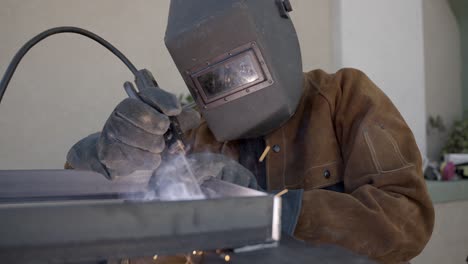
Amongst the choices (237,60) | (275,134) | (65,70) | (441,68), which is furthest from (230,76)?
(441,68)

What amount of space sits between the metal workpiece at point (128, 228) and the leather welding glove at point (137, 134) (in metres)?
0.31

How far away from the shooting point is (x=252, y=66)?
1.06 metres

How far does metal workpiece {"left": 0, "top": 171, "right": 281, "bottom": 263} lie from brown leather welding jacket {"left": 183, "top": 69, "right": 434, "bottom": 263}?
0.51 m

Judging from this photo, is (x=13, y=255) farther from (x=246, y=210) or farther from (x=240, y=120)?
(x=240, y=120)

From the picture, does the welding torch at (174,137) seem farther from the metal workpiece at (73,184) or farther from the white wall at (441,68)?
the white wall at (441,68)

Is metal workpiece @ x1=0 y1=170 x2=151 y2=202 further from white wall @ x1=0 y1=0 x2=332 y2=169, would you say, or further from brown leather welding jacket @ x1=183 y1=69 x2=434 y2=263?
white wall @ x1=0 y1=0 x2=332 y2=169

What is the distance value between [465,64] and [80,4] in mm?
2659

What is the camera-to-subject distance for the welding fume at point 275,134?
2.65 feet

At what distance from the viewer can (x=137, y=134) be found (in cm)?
78

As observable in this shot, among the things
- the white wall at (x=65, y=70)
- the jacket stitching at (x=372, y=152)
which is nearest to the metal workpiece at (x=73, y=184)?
the jacket stitching at (x=372, y=152)

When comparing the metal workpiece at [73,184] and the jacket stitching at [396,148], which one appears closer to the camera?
the metal workpiece at [73,184]

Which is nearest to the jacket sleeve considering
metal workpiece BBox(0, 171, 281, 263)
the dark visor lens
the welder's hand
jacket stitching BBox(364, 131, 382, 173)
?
jacket stitching BBox(364, 131, 382, 173)

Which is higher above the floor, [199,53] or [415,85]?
[199,53]

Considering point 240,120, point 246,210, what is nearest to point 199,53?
point 240,120
